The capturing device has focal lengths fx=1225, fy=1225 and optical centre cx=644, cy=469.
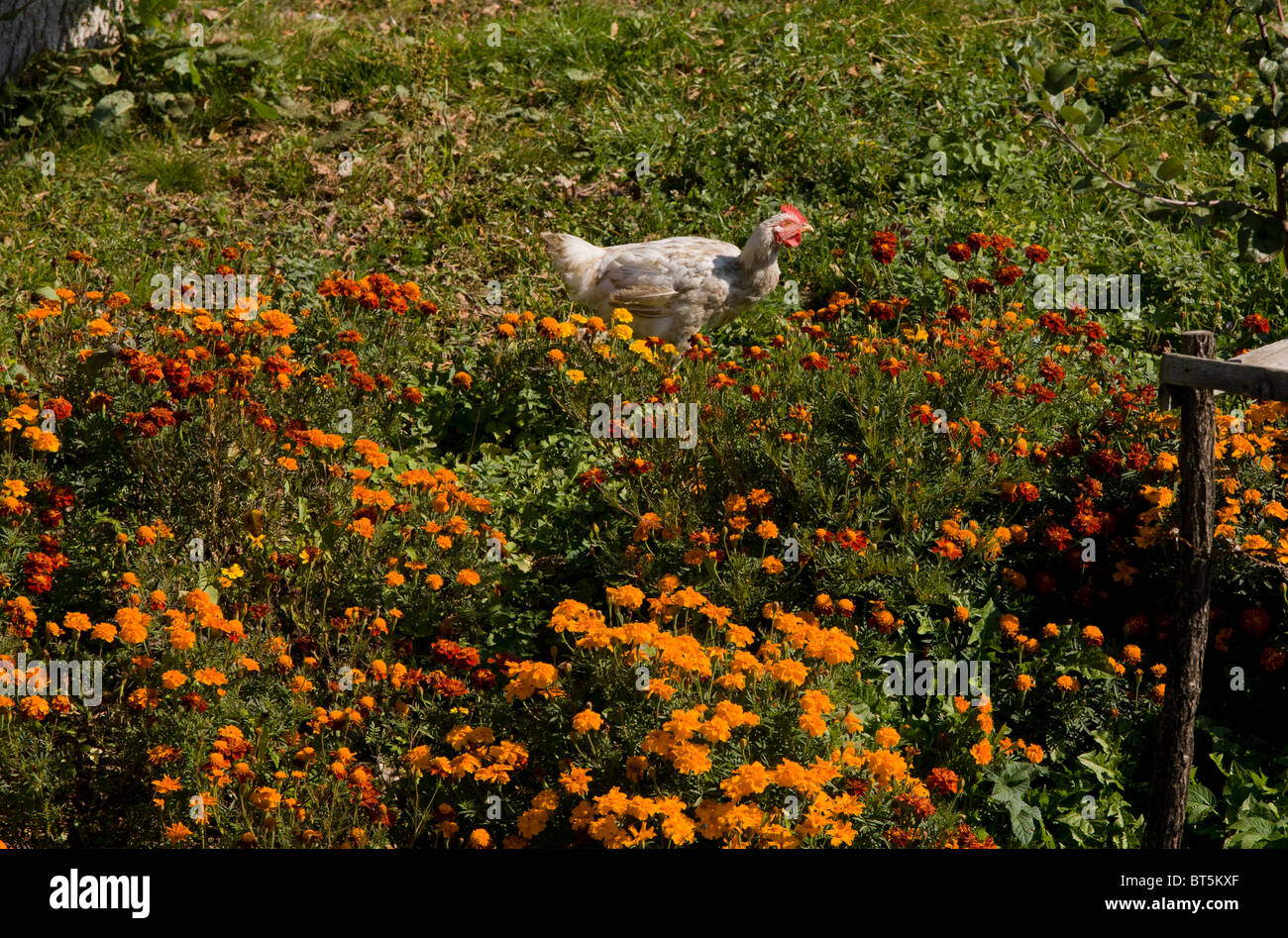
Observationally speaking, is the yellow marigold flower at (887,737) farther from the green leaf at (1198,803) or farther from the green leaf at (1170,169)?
the green leaf at (1170,169)

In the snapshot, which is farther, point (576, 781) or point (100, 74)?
point (100, 74)

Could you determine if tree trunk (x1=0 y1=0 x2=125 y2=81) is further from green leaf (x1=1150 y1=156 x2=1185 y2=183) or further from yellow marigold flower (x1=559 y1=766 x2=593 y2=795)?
green leaf (x1=1150 y1=156 x2=1185 y2=183)

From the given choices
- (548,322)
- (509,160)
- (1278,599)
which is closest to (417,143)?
(509,160)

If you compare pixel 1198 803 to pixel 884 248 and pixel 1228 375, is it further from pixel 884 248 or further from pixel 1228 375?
pixel 884 248

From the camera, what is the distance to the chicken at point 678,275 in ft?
18.7

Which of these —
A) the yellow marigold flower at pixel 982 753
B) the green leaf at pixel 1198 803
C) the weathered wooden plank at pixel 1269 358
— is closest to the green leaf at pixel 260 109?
the yellow marigold flower at pixel 982 753

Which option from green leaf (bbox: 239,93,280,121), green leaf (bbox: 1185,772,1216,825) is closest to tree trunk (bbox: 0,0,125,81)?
green leaf (bbox: 239,93,280,121)

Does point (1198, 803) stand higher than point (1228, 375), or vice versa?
point (1228, 375)

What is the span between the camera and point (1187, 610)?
297 centimetres

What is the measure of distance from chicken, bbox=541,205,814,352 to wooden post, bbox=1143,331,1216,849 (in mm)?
2865

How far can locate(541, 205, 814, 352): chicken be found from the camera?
5.69 meters

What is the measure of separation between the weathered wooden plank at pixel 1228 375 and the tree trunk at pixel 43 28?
7.11 m

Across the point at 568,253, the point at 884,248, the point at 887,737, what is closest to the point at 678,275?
the point at 568,253

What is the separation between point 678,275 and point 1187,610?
3.21m
